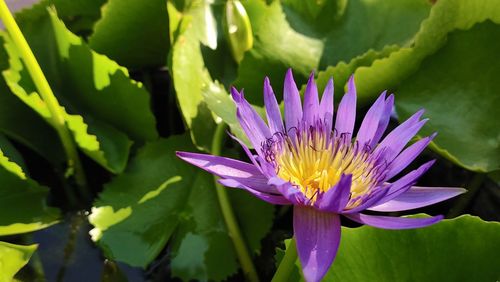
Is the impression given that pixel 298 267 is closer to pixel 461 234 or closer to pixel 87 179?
pixel 461 234

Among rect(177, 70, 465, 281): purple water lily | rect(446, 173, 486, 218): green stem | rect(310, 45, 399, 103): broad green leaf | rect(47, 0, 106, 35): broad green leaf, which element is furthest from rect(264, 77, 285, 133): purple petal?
rect(47, 0, 106, 35): broad green leaf

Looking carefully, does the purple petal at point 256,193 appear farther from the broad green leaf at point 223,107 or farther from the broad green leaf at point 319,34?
the broad green leaf at point 319,34

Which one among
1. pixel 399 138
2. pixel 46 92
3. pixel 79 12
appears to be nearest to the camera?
pixel 399 138

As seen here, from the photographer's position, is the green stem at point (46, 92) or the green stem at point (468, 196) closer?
the green stem at point (46, 92)

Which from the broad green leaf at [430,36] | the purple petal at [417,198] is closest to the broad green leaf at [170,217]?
the broad green leaf at [430,36]

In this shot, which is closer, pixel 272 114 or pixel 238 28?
pixel 272 114

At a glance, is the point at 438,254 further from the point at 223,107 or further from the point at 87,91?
the point at 87,91

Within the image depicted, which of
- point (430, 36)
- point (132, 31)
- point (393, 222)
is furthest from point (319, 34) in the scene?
point (393, 222)
